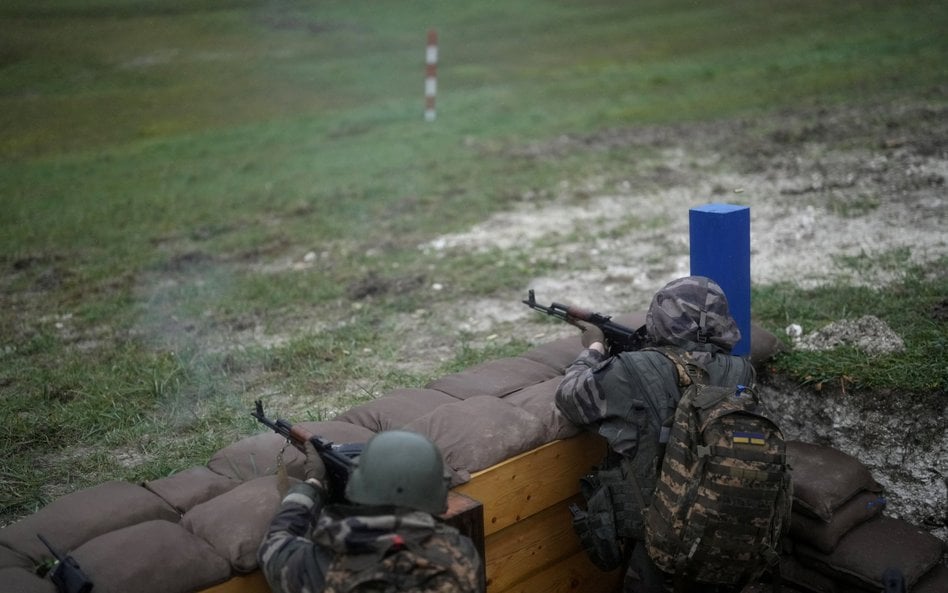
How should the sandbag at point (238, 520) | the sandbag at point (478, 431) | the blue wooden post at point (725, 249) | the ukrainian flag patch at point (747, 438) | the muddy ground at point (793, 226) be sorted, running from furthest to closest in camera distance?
the muddy ground at point (793, 226) < the blue wooden post at point (725, 249) < the sandbag at point (478, 431) < the ukrainian flag patch at point (747, 438) < the sandbag at point (238, 520)

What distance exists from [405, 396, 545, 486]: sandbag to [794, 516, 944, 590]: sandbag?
1.29 metres

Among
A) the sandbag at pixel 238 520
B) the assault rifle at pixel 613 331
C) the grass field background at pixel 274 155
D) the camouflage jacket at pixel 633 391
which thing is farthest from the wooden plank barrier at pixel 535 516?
the grass field background at pixel 274 155

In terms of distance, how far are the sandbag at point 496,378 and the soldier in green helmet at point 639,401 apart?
0.54 metres

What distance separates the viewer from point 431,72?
1159 centimetres

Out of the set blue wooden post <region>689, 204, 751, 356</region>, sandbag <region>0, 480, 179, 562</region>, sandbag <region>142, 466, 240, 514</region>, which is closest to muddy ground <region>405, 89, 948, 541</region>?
blue wooden post <region>689, 204, 751, 356</region>

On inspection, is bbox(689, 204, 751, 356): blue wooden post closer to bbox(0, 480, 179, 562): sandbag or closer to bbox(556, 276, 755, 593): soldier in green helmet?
bbox(556, 276, 755, 593): soldier in green helmet

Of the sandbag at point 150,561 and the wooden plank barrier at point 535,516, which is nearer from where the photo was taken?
the sandbag at point 150,561

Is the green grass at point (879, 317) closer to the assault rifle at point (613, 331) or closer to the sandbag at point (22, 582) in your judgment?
the assault rifle at point (613, 331)

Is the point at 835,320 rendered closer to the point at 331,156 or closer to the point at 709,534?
the point at 709,534

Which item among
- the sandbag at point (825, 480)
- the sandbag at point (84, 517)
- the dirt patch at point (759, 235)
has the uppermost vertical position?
the sandbag at point (84, 517)

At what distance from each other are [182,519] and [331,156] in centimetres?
775

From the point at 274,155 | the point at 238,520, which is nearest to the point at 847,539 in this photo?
the point at 238,520

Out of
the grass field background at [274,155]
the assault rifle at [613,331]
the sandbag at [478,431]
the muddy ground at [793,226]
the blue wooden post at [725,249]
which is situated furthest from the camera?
the grass field background at [274,155]

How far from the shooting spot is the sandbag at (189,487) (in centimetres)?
304
